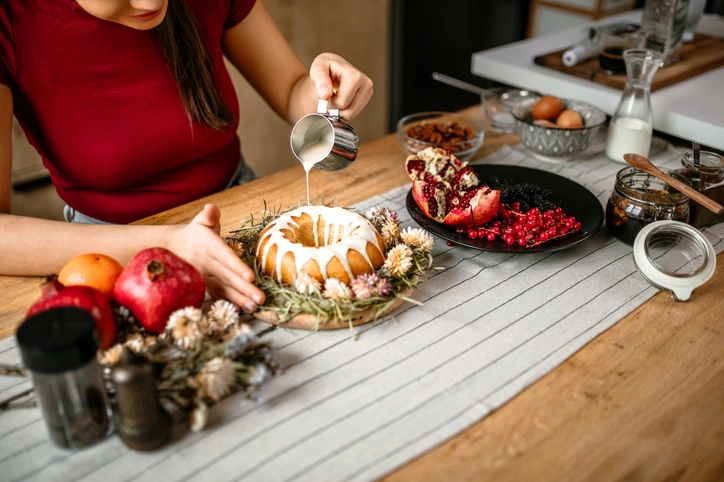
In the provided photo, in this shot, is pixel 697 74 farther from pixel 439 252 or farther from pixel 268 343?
pixel 268 343

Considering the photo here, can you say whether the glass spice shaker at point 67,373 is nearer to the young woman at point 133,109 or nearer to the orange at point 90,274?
the orange at point 90,274

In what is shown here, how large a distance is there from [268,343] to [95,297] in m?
0.28

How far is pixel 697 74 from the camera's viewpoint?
6.61 ft

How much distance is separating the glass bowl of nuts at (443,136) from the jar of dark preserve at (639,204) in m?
0.44

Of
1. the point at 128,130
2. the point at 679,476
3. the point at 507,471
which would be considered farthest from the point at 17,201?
the point at 679,476

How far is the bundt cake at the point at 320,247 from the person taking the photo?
1029mm

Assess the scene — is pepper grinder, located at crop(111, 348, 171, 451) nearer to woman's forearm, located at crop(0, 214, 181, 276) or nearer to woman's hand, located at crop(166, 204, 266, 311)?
woman's hand, located at crop(166, 204, 266, 311)

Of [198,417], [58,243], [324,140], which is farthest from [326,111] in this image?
[198,417]

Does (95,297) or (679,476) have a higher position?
(95,297)

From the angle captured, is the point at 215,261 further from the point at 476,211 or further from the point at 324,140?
the point at 476,211

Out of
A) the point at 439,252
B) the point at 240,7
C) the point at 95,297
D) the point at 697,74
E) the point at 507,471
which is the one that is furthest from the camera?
the point at 697,74

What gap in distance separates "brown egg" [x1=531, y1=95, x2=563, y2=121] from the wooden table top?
69 cm

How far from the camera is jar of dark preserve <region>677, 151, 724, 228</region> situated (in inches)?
51.5

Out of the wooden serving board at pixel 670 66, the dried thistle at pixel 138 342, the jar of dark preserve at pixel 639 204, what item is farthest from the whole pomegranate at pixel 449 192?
the wooden serving board at pixel 670 66
